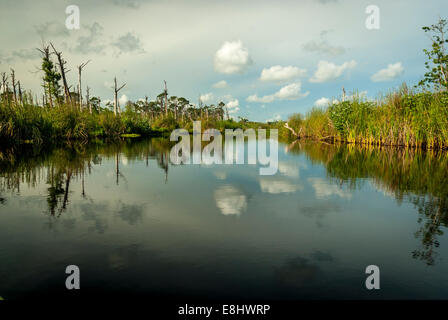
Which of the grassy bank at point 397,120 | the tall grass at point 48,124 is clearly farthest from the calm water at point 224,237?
the tall grass at point 48,124

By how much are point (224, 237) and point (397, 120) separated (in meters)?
16.0

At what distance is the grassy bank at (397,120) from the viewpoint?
14.3 m

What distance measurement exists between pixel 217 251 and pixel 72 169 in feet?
24.5

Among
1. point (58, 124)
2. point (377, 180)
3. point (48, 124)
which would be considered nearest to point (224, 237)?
point (377, 180)

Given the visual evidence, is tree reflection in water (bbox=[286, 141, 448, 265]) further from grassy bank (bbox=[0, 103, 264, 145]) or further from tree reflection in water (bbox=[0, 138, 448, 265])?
grassy bank (bbox=[0, 103, 264, 145])

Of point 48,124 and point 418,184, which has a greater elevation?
point 48,124

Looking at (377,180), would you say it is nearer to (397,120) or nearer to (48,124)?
(397,120)

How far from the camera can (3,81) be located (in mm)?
33219

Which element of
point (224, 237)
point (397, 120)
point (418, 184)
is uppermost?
point (397, 120)

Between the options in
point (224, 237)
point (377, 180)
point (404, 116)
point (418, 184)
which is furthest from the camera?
point (404, 116)

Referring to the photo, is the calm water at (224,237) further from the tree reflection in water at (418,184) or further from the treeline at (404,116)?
the treeline at (404,116)

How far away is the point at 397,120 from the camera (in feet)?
53.1

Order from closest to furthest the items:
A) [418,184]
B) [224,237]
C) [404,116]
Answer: [224,237] → [418,184] → [404,116]

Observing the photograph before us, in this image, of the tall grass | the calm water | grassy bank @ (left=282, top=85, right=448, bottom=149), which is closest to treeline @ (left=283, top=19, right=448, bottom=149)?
grassy bank @ (left=282, top=85, right=448, bottom=149)
